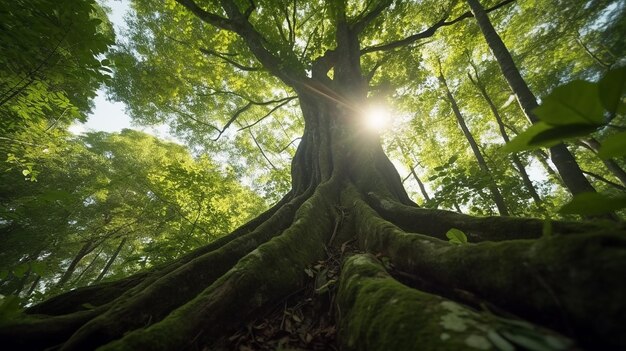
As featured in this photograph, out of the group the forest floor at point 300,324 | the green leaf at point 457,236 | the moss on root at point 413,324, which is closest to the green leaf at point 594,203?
the moss on root at point 413,324

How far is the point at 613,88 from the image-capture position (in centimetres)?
53

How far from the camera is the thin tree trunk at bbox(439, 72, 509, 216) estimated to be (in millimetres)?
5297

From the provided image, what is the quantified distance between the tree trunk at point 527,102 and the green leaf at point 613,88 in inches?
133

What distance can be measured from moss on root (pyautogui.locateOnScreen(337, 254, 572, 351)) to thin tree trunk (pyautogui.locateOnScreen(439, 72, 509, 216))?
12.4 ft

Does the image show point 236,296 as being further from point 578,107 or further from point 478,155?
point 478,155

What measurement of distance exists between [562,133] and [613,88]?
113 mm

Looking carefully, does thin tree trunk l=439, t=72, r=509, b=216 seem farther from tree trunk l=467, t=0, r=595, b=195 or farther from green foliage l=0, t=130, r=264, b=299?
green foliage l=0, t=130, r=264, b=299

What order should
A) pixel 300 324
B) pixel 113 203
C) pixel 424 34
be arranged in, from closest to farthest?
pixel 300 324 < pixel 424 34 < pixel 113 203

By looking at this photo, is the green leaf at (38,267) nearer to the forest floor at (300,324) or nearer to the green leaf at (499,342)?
the forest floor at (300,324)

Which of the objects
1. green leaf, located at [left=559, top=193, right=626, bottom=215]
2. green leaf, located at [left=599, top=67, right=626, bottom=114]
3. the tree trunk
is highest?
the tree trunk

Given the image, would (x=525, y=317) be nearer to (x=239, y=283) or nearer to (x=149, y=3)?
(x=239, y=283)

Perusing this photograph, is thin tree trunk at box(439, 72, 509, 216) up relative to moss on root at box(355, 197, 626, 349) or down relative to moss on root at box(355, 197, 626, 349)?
up

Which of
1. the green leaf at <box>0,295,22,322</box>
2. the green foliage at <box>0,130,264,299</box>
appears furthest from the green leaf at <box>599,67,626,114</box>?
the green foliage at <box>0,130,264,299</box>

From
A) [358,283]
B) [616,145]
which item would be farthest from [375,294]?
[616,145]
